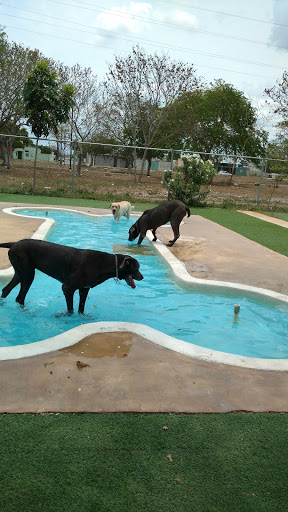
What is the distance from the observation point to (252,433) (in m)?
3.06

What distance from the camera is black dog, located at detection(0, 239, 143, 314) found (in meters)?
5.16

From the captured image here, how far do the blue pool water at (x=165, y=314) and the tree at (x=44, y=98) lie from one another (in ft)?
36.6

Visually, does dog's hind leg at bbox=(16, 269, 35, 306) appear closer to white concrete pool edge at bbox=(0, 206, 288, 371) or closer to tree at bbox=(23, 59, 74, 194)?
white concrete pool edge at bbox=(0, 206, 288, 371)

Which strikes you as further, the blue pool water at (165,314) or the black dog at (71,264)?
the blue pool water at (165,314)

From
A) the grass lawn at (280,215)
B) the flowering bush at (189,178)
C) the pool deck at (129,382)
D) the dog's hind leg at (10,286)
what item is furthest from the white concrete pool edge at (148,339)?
the grass lawn at (280,215)

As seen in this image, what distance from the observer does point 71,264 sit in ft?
16.9

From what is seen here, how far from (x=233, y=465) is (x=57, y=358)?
194 centimetres

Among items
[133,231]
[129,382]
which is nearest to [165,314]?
[129,382]

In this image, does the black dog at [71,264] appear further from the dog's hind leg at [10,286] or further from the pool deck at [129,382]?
the pool deck at [129,382]

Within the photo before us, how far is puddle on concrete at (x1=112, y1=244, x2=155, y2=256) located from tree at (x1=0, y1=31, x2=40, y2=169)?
24.3m

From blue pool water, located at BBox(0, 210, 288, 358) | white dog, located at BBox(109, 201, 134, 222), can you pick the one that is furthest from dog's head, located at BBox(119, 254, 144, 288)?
white dog, located at BBox(109, 201, 134, 222)

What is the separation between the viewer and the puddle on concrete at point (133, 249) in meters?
9.70

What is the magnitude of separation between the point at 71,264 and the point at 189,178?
13.5 metres

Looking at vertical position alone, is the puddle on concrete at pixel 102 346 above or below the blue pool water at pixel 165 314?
above
